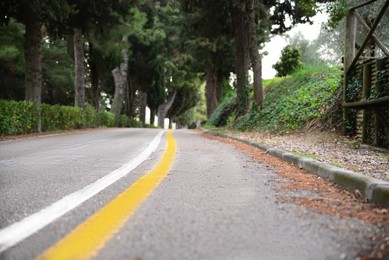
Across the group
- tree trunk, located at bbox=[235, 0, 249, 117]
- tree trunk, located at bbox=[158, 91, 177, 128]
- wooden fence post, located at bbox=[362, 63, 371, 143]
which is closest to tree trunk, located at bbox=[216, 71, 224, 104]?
tree trunk, located at bbox=[235, 0, 249, 117]

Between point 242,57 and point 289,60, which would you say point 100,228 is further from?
point 289,60

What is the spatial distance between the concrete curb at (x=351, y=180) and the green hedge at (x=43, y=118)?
10.4m

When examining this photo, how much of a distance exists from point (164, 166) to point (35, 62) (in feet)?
42.7

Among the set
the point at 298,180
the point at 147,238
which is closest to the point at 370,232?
the point at 147,238

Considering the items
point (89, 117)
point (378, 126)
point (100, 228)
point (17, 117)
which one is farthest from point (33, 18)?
point (100, 228)

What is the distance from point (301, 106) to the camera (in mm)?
13773

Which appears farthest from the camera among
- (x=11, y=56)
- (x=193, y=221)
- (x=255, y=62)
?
(x=11, y=56)

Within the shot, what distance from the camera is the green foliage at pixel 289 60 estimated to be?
24812 millimetres

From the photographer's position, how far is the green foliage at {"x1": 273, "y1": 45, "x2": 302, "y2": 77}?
24.8 m

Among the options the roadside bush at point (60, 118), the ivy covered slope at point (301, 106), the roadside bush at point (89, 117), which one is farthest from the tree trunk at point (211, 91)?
the roadside bush at point (60, 118)

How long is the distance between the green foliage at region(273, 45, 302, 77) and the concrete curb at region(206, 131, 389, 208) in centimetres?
1945

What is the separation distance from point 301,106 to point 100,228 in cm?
1221

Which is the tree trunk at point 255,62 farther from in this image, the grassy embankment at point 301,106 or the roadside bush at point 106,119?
the roadside bush at point 106,119

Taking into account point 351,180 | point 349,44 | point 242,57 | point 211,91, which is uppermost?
point 242,57
